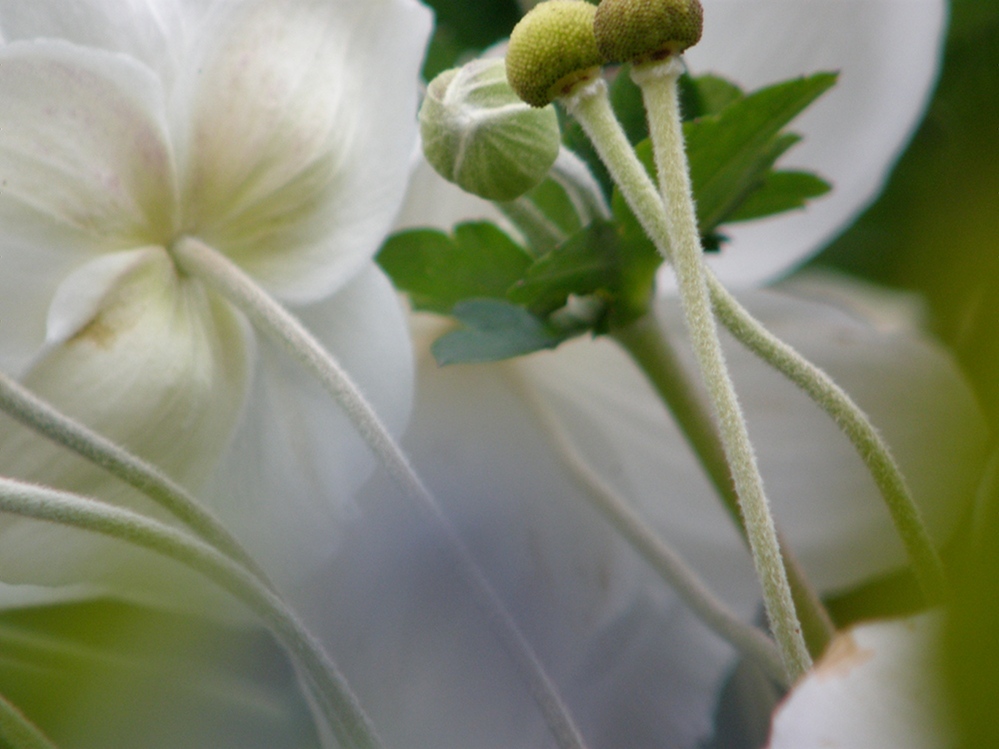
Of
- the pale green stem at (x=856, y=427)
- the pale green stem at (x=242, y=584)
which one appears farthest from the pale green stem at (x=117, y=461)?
the pale green stem at (x=856, y=427)

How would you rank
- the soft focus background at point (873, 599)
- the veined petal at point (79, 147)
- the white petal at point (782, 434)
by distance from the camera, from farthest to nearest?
the white petal at point (782, 434) → the veined petal at point (79, 147) → the soft focus background at point (873, 599)

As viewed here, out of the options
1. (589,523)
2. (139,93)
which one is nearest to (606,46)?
(139,93)

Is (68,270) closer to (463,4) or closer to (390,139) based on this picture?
(390,139)

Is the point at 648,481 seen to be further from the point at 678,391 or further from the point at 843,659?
the point at 843,659

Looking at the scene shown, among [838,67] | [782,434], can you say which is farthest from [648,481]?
[838,67]

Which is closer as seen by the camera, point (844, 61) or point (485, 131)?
point (485, 131)

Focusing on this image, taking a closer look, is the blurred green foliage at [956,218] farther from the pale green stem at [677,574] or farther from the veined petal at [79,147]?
the veined petal at [79,147]
